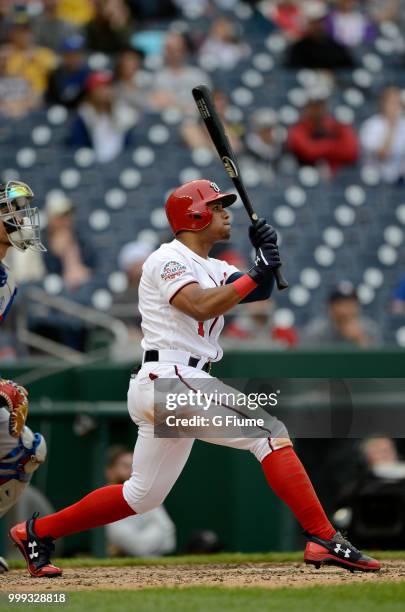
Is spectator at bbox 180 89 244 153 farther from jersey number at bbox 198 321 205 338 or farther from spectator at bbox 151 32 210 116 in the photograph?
jersey number at bbox 198 321 205 338

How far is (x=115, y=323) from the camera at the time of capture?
31.2 feet

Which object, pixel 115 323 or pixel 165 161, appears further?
pixel 165 161

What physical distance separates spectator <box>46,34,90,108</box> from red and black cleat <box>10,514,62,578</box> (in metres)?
6.70

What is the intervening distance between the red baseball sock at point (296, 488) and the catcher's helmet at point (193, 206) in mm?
1005

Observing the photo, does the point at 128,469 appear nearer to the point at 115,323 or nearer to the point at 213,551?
the point at 213,551

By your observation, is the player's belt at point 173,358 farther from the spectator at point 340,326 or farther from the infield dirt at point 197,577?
the spectator at point 340,326

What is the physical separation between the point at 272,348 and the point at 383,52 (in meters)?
5.38

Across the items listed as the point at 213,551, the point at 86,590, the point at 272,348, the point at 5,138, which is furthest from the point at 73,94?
the point at 86,590

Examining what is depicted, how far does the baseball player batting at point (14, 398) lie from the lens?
18.6ft

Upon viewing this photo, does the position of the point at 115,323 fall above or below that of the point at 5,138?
below

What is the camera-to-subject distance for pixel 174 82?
12109mm

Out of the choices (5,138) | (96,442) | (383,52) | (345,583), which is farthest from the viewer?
(383,52)

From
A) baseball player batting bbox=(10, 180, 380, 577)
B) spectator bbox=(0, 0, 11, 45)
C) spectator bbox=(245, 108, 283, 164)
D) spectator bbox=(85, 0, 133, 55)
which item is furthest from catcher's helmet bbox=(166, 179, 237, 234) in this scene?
spectator bbox=(0, 0, 11, 45)

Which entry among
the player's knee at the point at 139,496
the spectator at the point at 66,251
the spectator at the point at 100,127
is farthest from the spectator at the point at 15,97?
the player's knee at the point at 139,496
